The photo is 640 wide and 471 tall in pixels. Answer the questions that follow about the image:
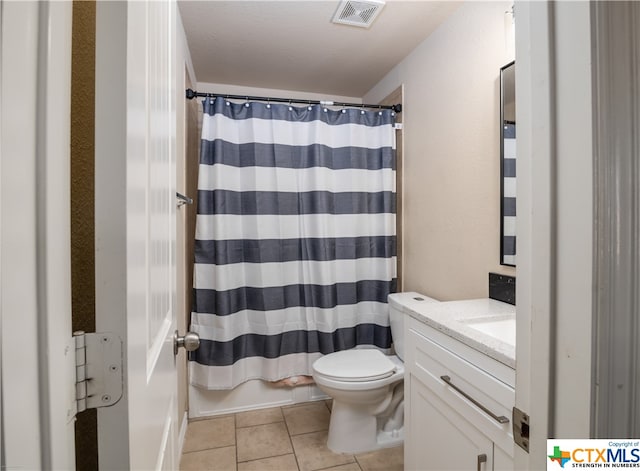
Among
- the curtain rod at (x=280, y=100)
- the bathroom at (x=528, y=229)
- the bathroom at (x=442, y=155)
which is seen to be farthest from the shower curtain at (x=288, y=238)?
the bathroom at (x=528, y=229)

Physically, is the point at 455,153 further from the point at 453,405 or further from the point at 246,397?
the point at 246,397

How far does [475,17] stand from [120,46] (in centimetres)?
184

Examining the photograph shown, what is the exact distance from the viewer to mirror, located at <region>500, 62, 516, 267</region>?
149 centimetres

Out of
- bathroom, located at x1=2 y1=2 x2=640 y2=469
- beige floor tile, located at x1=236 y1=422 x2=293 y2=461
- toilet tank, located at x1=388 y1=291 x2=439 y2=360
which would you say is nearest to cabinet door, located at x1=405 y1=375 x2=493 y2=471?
toilet tank, located at x1=388 y1=291 x2=439 y2=360

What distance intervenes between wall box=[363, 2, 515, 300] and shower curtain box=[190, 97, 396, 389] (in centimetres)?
25

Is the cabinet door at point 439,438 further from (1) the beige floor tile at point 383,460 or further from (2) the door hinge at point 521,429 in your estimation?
(2) the door hinge at point 521,429

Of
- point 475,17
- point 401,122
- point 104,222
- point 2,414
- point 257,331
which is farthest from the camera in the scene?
point 401,122

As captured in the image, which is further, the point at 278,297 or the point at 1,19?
the point at 278,297

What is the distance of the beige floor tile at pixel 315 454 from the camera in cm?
174

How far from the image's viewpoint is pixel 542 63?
1.54ft

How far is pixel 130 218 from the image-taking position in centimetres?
43

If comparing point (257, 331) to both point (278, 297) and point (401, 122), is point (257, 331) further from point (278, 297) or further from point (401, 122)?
point (401, 122)

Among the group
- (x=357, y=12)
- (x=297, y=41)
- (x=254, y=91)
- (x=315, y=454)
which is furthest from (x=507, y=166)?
(x=254, y=91)

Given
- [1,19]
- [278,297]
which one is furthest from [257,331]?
[1,19]
